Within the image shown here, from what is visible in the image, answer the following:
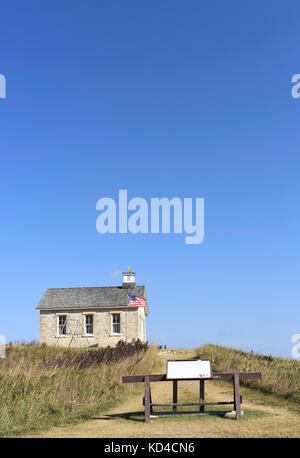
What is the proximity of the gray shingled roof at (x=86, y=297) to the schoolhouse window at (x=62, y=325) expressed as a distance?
889mm

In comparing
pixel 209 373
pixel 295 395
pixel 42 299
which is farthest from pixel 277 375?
pixel 42 299

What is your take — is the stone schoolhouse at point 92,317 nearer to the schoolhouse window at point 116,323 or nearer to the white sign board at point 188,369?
the schoolhouse window at point 116,323

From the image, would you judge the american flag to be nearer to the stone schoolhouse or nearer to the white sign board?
the stone schoolhouse

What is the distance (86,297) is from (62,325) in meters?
3.16

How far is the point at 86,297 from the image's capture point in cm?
3984

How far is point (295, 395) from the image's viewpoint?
12344mm

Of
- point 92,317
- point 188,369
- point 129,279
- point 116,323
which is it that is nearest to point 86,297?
point 92,317

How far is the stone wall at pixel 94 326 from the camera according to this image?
1487 inches

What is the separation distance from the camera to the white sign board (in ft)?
32.9

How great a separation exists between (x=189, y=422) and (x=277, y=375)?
7.04 metres

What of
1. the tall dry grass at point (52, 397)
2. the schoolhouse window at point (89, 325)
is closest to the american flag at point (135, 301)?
the schoolhouse window at point (89, 325)
